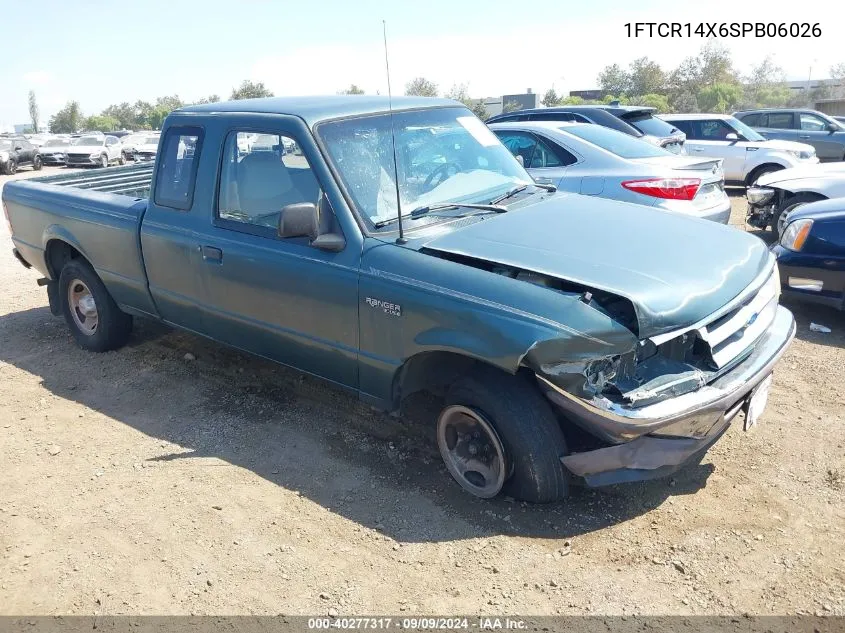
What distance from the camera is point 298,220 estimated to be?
→ 3.59 meters

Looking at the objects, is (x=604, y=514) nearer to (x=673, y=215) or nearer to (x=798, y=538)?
(x=798, y=538)

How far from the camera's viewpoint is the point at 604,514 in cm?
347

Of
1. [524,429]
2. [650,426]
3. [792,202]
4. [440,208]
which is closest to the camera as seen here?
[650,426]

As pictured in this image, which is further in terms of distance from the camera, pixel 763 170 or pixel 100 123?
pixel 100 123

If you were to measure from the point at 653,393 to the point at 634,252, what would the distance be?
2.53ft

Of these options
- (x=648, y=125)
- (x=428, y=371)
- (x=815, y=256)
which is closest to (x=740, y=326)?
(x=428, y=371)

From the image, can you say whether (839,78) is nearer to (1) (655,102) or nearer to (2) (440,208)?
(1) (655,102)

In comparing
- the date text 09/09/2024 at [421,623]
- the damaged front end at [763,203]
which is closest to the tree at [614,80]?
the damaged front end at [763,203]

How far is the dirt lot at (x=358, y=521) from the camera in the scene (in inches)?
118

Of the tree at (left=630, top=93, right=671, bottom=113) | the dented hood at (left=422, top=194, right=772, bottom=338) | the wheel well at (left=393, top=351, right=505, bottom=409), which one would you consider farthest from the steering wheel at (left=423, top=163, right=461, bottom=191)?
the tree at (left=630, top=93, right=671, bottom=113)

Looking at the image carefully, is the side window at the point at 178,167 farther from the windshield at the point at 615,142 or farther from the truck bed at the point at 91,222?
the windshield at the point at 615,142

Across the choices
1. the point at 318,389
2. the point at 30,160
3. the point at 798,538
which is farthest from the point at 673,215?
the point at 30,160

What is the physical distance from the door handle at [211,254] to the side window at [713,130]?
12031mm

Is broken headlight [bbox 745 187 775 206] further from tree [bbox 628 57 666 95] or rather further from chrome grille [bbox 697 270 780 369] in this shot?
tree [bbox 628 57 666 95]
